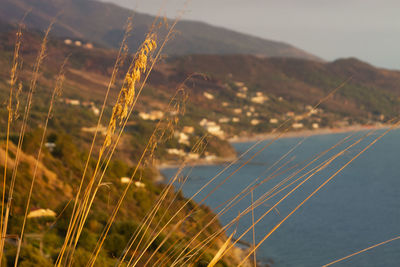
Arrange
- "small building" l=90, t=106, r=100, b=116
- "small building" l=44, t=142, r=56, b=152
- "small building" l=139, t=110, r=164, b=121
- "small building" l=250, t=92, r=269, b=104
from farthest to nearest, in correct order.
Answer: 1. "small building" l=250, t=92, r=269, b=104
2. "small building" l=139, t=110, r=164, b=121
3. "small building" l=90, t=106, r=100, b=116
4. "small building" l=44, t=142, r=56, b=152

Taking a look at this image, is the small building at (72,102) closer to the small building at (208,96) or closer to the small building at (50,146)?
the small building at (208,96)

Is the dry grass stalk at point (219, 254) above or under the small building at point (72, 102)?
above

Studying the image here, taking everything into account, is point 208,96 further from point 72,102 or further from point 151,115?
point 72,102

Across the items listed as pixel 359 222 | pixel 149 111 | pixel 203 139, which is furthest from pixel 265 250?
pixel 149 111

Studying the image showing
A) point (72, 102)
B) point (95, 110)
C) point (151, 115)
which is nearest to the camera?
point (95, 110)

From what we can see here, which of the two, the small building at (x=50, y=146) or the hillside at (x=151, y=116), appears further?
the small building at (x=50, y=146)

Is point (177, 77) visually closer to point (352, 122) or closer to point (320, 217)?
point (352, 122)

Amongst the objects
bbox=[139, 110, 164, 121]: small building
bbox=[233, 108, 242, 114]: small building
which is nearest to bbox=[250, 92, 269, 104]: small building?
bbox=[233, 108, 242, 114]: small building

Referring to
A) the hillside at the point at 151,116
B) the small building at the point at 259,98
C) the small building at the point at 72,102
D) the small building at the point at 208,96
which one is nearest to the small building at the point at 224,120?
the hillside at the point at 151,116

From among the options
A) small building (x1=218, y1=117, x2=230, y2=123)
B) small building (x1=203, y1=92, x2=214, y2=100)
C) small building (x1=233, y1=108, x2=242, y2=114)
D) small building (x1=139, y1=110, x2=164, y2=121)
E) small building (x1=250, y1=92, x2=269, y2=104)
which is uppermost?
small building (x1=250, y1=92, x2=269, y2=104)

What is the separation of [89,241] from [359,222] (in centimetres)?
4907

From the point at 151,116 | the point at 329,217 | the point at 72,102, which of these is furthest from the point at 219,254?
the point at 72,102

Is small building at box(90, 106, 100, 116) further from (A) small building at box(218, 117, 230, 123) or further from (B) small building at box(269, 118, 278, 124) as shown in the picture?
(B) small building at box(269, 118, 278, 124)

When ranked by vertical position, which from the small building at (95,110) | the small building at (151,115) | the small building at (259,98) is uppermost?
the small building at (259,98)
